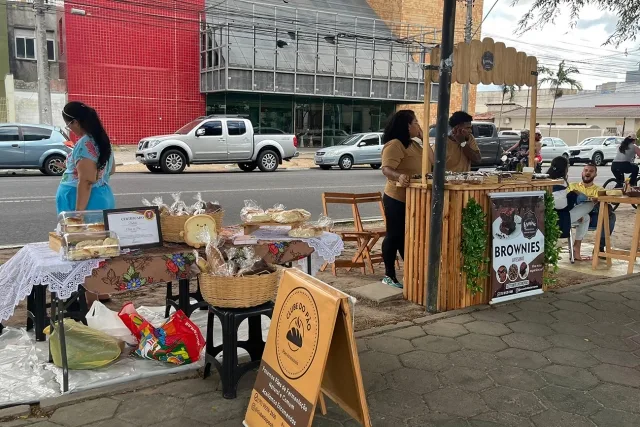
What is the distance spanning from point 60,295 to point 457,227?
316 centimetres

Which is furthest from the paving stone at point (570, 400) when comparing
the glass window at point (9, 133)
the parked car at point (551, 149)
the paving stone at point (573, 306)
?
the parked car at point (551, 149)

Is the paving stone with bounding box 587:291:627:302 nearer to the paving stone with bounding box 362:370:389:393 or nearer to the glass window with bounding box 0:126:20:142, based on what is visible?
the paving stone with bounding box 362:370:389:393

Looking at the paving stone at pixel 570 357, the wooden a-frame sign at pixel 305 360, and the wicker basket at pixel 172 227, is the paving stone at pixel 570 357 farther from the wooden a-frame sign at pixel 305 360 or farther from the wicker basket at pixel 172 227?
the wicker basket at pixel 172 227

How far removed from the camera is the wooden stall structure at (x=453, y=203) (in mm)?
4691

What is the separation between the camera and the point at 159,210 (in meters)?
3.66

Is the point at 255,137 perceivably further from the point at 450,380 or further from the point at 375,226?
the point at 450,380

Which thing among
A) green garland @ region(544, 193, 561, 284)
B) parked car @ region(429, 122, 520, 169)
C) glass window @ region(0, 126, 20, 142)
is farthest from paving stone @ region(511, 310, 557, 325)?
parked car @ region(429, 122, 520, 169)

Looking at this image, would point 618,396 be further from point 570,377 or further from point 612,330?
point 612,330

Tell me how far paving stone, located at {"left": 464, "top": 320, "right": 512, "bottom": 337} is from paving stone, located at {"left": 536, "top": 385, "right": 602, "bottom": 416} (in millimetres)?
930

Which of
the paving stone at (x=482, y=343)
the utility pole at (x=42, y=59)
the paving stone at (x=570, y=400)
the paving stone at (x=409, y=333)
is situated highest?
the utility pole at (x=42, y=59)

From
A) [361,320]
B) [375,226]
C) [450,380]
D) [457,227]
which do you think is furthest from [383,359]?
[375,226]

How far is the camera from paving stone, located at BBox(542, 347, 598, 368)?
387 cm

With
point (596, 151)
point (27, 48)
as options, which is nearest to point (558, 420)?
point (27, 48)

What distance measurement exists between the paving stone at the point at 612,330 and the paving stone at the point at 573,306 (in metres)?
0.32
